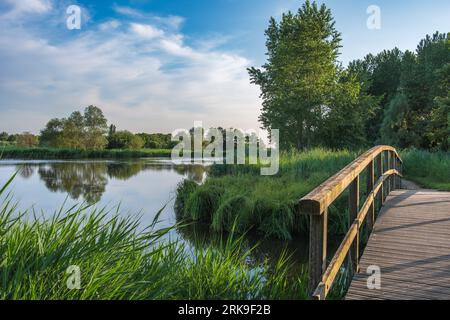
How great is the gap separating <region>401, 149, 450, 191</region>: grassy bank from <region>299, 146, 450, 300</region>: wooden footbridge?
305 inches

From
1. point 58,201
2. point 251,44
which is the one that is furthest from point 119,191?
point 251,44

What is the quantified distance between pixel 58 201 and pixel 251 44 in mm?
10369

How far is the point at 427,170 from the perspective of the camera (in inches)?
601

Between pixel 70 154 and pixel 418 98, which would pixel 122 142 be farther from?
pixel 418 98

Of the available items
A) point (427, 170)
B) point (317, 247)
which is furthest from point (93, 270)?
point (427, 170)

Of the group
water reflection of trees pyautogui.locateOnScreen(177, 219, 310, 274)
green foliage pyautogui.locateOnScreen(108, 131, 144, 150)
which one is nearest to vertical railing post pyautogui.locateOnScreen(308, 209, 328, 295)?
water reflection of trees pyautogui.locateOnScreen(177, 219, 310, 274)

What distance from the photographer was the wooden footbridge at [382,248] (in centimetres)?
274

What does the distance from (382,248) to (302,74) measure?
76.9 ft

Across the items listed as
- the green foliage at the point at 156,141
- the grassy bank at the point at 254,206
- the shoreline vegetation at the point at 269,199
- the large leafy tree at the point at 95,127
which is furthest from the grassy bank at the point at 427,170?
the green foliage at the point at 156,141

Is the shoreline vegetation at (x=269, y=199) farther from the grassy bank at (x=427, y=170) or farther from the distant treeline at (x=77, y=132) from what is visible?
the distant treeline at (x=77, y=132)

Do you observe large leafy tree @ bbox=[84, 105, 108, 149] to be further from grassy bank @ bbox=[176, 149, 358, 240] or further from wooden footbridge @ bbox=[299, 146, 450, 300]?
wooden footbridge @ bbox=[299, 146, 450, 300]

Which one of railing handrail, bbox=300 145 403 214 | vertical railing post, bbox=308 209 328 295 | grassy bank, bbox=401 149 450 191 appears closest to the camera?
railing handrail, bbox=300 145 403 214

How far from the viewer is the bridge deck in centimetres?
313

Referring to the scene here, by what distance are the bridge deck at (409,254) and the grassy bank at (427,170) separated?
718cm
